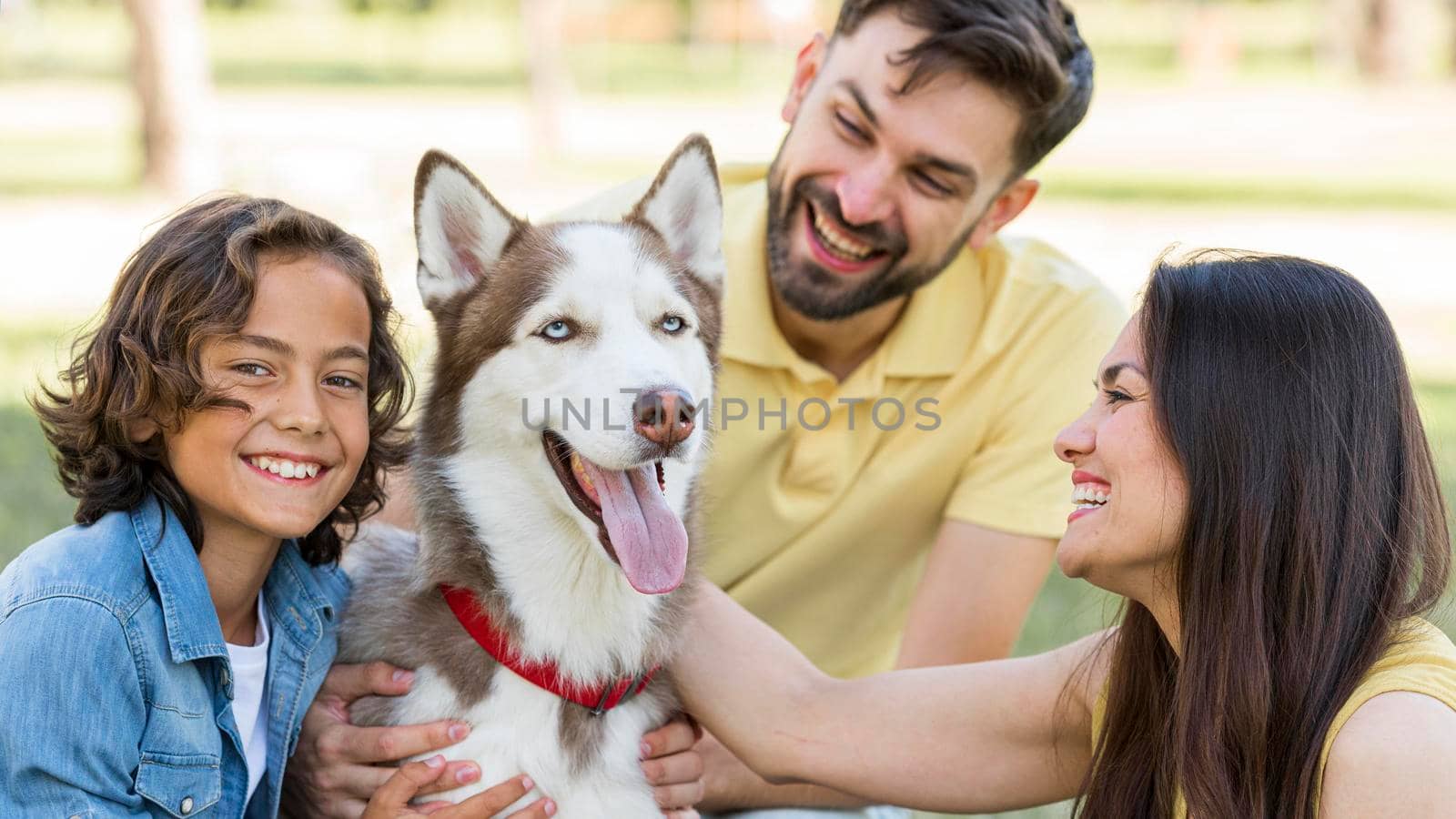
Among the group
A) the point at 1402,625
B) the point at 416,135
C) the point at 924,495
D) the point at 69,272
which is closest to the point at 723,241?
the point at 924,495

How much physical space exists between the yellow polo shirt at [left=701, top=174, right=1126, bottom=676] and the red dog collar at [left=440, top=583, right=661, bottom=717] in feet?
2.89

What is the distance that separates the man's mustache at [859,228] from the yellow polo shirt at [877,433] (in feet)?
0.81

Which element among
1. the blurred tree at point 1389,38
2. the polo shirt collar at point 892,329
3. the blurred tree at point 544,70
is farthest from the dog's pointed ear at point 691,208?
the blurred tree at point 1389,38

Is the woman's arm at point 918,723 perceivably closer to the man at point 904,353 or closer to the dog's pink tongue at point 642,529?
the dog's pink tongue at point 642,529

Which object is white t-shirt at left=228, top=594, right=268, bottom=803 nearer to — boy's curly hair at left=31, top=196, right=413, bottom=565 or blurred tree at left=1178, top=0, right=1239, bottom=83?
boy's curly hair at left=31, top=196, right=413, bottom=565

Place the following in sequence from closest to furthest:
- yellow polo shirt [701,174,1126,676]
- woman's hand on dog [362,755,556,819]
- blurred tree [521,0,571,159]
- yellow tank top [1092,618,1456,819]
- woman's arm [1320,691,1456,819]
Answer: woman's arm [1320,691,1456,819], yellow tank top [1092,618,1456,819], woman's hand on dog [362,755,556,819], yellow polo shirt [701,174,1126,676], blurred tree [521,0,571,159]

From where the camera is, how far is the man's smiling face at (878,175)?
378 centimetres

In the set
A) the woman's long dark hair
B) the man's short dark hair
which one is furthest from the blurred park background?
the man's short dark hair

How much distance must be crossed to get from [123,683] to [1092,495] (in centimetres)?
180

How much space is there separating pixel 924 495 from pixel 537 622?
4.32ft

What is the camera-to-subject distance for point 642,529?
9.43 ft

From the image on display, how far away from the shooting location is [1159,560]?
264 cm

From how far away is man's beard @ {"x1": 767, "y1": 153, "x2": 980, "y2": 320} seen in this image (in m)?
3.82

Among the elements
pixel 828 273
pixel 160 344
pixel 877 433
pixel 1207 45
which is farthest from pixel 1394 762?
pixel 1207 45
